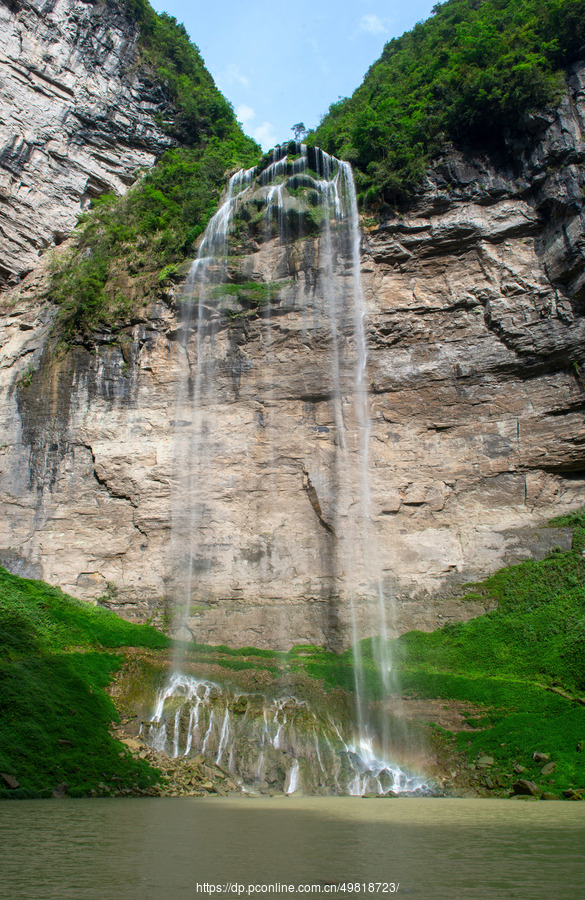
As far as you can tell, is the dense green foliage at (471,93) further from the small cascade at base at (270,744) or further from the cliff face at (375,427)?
the small cascade at base at (270,744)

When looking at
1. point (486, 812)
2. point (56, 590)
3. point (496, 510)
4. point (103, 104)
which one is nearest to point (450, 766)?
point (486, 812)

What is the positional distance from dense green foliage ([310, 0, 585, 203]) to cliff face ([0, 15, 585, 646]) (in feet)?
3.85

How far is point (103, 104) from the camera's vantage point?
25.9 metres

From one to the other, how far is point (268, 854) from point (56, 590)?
13.5m

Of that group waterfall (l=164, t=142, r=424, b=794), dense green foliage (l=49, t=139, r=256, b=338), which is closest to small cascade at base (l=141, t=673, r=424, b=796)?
waterfall (l=164, t=142, r=424, b=794)

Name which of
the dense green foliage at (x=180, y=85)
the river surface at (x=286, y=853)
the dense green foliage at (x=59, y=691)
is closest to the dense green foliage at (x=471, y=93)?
the dense green foliage at (x=180, y=85)

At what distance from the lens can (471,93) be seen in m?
19.1

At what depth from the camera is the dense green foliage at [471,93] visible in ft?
60.3

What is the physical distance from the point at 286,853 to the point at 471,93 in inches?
903

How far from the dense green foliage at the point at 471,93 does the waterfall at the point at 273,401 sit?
175 cm

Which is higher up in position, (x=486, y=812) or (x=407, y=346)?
(x=407, y=346)

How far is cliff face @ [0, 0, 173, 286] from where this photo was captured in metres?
22.6

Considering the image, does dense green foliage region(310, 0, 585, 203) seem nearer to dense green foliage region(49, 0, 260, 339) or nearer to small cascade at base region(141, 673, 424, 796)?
dense green foliage region(49, 0, 260, 339)

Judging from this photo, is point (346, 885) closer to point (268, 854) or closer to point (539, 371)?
point (268, 854)
